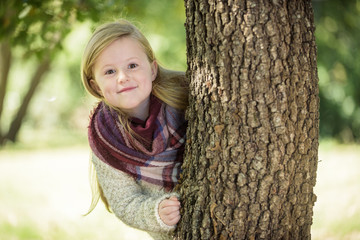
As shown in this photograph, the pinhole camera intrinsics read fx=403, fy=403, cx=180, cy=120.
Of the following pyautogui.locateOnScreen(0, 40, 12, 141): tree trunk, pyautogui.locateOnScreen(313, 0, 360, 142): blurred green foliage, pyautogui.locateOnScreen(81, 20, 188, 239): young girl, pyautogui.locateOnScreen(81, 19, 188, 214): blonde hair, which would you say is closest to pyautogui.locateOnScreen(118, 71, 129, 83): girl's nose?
pyautogui.locateOnScreen(81, 20, 188, 239): young girl

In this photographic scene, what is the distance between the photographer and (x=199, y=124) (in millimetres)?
1962

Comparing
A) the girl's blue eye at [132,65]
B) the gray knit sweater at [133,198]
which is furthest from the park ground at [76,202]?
the girl's blue eye at [132,65]

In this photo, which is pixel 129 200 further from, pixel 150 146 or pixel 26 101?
pixel 26 101

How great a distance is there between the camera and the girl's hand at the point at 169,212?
6.73 feet

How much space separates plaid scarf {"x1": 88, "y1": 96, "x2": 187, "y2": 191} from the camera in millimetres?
2258

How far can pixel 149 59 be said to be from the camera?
2367mm

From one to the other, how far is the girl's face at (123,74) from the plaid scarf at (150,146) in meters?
0.13

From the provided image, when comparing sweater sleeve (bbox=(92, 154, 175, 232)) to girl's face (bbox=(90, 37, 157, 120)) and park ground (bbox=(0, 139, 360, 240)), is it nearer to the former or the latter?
girl's face (bbox=(90, 37, 157, 120))

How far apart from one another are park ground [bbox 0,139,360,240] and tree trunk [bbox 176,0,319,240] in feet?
6.47

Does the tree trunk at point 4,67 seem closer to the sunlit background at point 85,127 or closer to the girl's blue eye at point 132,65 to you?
the sunlit background at point 85,127

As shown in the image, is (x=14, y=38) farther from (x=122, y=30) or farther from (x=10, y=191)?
(x=10, y=191)

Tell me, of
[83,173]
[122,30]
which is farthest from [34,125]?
[122,30]

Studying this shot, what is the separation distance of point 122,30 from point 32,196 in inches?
174

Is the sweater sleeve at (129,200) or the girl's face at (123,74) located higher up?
the girl's face at (123,74)
